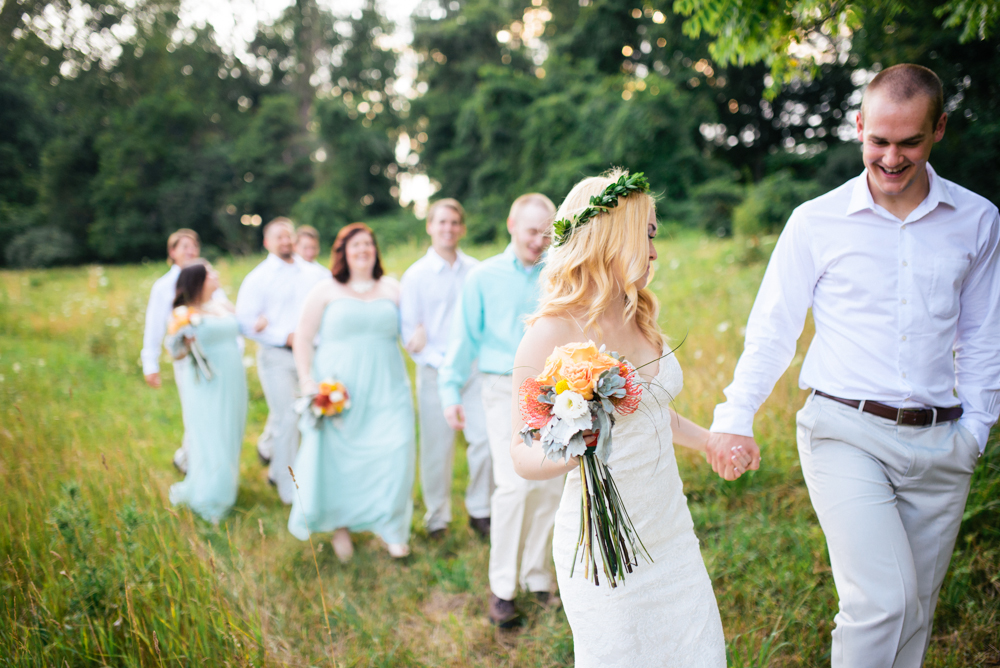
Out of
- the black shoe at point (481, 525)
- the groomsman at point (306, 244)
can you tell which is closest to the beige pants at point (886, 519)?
the black shoe at point (481, 525)

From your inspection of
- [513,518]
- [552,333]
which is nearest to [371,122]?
[513,518]

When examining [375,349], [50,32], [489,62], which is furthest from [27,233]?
[375,349]

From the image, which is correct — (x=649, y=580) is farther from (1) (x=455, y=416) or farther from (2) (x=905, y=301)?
(1) (x=455, y=416)

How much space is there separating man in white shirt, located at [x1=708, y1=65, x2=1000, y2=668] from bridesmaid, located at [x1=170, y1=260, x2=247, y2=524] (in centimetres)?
471

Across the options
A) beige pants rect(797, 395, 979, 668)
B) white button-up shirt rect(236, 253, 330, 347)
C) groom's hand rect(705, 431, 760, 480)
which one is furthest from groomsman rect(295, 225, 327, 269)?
beige pants rect(797, 395, 979, 668)

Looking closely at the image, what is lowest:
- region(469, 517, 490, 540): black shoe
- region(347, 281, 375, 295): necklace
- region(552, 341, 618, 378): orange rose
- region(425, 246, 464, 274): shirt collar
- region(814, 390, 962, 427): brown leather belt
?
region(469, 517, 490, 540): black shoe

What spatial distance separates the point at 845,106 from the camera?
877 inches

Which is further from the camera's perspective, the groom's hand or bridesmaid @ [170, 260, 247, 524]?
bridesmaid @ [170, 260, 247, 524]

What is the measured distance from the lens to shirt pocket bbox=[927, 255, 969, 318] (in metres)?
2.61

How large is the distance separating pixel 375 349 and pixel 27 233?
Result: 29.4 meters

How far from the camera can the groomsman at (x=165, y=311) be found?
6.30 m

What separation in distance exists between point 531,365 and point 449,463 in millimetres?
3441

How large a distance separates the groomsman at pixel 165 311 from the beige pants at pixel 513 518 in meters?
3.57

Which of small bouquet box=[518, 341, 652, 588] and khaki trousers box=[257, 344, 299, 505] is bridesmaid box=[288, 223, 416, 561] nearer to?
khaki trousers box=[257, 344, 299, 505]
